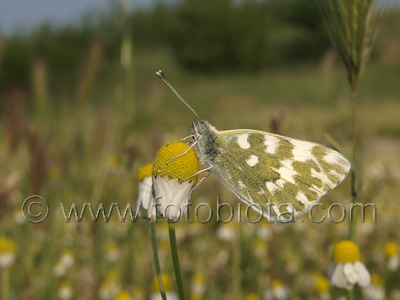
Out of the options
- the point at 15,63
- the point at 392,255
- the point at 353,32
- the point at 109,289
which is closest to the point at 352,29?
the point at 353,32

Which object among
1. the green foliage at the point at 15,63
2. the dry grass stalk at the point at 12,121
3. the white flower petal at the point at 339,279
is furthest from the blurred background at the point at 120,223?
the green foliage at the point at 15,63

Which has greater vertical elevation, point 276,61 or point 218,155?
point 276,61

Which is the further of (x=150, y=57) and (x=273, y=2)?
(x=273, y=2)

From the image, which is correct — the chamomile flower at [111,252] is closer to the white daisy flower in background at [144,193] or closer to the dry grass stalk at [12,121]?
the dry grass stalk at [12,121]

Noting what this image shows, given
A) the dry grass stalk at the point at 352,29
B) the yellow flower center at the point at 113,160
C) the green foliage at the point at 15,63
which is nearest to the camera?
the dry grass stalk at the point at 352,29

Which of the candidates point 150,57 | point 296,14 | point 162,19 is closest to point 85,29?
point 150,57

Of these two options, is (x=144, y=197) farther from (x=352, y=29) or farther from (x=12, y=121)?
(x=12, y=121)

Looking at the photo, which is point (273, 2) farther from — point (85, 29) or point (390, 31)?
point (85, 29)
